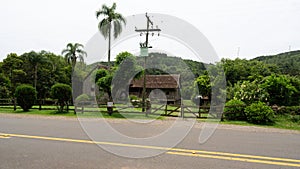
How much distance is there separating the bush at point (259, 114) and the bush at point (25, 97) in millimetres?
14546

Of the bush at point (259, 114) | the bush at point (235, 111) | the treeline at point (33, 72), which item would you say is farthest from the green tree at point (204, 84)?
the treeline at point (33, 72)

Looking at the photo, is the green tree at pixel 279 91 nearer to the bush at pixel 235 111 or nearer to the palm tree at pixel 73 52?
the bush at pixel 235 111

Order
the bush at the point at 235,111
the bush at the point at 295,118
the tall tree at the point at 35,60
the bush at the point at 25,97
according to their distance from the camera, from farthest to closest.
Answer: the tall tree at the point at 35,60
the bush at the point at 25,97
the bush at the point at 235,111
the bush at the point at 295,118

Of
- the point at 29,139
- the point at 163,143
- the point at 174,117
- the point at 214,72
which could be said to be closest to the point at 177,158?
the point at 163,143

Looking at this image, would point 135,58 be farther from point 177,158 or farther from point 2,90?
point 2,90

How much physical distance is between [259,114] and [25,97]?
15.3 meters

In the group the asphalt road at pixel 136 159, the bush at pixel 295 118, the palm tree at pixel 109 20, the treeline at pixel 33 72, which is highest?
the palm tree at pixel 109 20

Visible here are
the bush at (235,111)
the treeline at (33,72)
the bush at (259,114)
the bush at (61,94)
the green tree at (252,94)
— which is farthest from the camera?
the treeline at (33,72)

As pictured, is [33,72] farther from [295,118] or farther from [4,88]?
[295,118]

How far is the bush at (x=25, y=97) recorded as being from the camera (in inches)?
635

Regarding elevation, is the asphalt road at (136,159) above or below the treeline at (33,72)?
below

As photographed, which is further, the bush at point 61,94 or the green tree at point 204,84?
the green tree at point 204,84

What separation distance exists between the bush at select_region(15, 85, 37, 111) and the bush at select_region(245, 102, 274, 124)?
14.5m

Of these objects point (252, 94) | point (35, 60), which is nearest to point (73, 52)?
point (35, 60)
